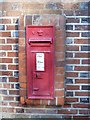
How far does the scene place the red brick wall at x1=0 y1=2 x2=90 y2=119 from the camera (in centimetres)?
282

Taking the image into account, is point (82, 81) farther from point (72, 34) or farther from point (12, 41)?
point (12, 41)

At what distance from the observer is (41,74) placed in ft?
9.37

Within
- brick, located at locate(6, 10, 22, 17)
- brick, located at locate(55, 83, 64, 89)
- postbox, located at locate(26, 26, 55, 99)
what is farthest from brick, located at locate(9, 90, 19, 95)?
brick, located at locate(6, 10, 22, 17)

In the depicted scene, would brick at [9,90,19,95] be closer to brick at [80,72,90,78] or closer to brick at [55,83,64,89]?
brick at [55,83,64,89]

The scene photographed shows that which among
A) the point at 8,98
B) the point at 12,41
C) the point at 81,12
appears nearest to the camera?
the point at 81,12

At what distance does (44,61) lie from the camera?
9.28 feet

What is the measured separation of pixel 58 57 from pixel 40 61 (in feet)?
0.66

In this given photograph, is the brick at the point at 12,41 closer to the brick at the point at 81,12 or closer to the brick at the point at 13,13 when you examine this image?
the brick at the point at 13,13

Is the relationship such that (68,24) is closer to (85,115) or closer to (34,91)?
(34,91)

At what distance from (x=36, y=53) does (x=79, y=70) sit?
520mm

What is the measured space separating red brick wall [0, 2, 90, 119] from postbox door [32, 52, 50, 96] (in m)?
0.12

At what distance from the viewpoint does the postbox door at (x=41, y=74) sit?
2824mm

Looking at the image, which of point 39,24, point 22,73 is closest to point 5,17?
point 39,24

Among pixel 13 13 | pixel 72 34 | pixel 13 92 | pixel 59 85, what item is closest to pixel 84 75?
pixel 59 85
